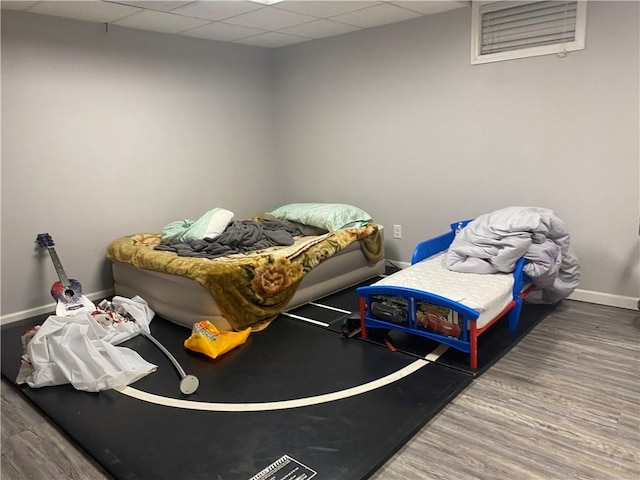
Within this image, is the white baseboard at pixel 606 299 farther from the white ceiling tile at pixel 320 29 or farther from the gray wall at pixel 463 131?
the white ceiling tile at pixel 320 29

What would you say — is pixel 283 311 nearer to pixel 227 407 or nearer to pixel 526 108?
pixel 227 407

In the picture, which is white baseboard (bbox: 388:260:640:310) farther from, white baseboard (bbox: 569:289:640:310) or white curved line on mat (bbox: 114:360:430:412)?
white curved line on mat (bbox: 114:360:430:412)

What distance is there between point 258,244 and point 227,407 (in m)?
1.59

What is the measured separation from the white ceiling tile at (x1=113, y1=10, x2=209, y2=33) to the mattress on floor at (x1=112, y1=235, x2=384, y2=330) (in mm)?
1860

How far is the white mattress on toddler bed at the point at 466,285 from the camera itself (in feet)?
8.59

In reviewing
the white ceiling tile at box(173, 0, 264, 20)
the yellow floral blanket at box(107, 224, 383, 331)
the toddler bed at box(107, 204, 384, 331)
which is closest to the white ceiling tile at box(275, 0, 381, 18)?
the white ceiling tile at box(173, 0, 264, 20)

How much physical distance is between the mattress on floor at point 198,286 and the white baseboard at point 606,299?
1.56 meters

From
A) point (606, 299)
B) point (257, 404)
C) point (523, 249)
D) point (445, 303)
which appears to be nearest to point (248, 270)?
point (257, 404)

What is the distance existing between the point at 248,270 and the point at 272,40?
2.57m

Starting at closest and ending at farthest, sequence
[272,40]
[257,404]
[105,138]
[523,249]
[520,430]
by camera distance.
A: 1. [520,430]
2. [257,404]
3. [523,249]
4. [105,138]
5. [272,40]

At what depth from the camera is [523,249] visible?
2.97 metres

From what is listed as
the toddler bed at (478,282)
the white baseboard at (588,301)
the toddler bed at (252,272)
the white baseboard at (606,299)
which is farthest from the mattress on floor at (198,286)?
the white baseboard at (606,299)

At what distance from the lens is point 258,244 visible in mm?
3682

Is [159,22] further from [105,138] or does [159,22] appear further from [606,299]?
[606,299]
